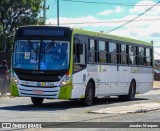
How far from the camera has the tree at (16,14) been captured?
47938 millimetres

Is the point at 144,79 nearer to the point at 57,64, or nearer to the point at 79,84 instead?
the point at 79,84

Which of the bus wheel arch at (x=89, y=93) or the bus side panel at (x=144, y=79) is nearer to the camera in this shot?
the bus wheel arch at (x=89, y=93)

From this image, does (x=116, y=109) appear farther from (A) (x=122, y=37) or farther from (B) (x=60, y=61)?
(A) (x=122, y=37)

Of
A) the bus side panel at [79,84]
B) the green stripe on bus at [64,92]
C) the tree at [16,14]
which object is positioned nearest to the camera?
the green stripe on bus at [64,92]

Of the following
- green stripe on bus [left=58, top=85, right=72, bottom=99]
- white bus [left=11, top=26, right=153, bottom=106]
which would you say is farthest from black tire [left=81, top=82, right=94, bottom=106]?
green stripe on bus [left=58, top=85, right=72, bottom=99]

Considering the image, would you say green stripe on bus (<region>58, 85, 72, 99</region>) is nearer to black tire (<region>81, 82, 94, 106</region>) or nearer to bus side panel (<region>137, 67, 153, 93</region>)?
black tire (<region>81, 82, 94, 106</region>)

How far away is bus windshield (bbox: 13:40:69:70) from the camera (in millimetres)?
18422

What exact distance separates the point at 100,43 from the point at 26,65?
4068 mm

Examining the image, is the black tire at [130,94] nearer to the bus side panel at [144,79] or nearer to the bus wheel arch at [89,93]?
the bus side panel at [144,79]

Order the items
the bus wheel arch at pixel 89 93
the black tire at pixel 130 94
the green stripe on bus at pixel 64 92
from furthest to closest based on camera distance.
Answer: the black tire at pixel 130 94
the bus wheel arch at pixel 89 93
the green stripe on bus at pixel 64 92

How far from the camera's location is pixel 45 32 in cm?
1883

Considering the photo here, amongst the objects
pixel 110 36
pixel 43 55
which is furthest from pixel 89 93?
pixel 110 36

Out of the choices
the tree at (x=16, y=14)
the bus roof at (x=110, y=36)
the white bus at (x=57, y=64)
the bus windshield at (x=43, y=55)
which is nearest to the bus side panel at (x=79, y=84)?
the white bus at (x=57, y=64)

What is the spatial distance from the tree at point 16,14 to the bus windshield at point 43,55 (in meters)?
29.0
